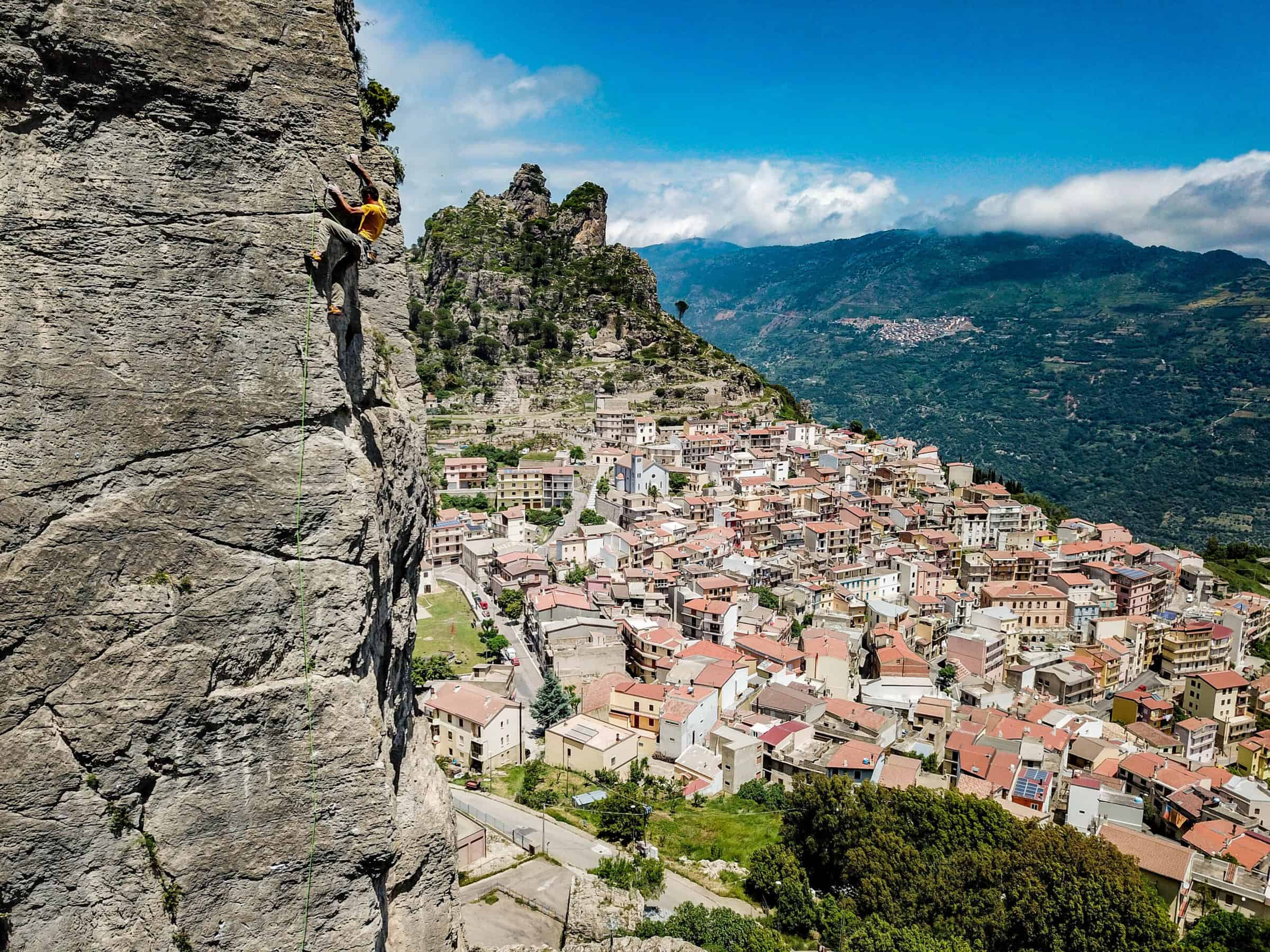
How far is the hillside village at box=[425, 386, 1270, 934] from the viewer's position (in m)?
29.5

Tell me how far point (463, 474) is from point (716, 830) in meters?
40.6

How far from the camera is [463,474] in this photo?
62.1 metres

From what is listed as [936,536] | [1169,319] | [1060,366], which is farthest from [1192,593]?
[1169,319]

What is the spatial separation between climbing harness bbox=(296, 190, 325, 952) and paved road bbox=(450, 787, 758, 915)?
16.7 meters

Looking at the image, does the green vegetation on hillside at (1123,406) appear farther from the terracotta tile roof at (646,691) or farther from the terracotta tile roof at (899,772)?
the terracotta tile roof at (646,691)

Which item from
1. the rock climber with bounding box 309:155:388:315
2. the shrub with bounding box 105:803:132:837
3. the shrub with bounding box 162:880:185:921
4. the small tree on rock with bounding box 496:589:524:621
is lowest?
the small tree on rock with bounding box 496:589:524:621

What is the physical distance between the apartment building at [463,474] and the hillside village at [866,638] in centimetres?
18

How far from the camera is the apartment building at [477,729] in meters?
28.5

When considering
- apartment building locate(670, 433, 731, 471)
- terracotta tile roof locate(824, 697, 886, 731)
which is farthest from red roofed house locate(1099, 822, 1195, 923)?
apartment building locate(670, 433, 731, 471)

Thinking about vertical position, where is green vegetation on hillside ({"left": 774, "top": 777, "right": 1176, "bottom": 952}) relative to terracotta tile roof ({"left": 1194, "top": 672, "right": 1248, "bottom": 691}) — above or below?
above

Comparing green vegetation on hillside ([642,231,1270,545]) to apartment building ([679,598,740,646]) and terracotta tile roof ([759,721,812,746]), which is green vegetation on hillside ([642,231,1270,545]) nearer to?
apartment building ([679,598,740,646])

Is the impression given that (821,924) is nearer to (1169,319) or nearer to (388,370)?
(388,370)

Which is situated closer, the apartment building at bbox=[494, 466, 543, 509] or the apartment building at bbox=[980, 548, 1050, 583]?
the apartment building at bbox=[980, 548, 1050, 583]

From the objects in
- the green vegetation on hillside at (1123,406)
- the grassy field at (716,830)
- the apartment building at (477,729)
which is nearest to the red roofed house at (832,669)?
the grassy field at (716,830)
